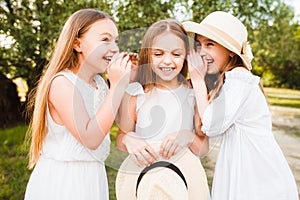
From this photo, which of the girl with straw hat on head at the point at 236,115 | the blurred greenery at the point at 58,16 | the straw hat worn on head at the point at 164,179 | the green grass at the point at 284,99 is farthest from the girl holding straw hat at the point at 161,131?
the green grass at the point at 284,99

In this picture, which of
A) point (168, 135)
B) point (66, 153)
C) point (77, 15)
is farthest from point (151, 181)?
point (77, 15)

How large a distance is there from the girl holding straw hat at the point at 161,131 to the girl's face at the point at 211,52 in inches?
5.9

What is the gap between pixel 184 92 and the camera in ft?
6.84

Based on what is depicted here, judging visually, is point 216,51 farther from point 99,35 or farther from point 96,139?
point 96,139

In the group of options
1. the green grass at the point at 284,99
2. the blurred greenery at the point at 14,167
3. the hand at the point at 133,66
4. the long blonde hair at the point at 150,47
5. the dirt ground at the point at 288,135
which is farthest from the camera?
the green grass at the point at 284,99

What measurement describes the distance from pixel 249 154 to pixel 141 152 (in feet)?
2.01

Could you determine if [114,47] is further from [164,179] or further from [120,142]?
[164,179]

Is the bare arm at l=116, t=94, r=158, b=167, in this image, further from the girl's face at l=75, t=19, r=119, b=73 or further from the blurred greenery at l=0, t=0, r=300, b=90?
the blurred greenery at l=0, t=0, r=300, b=90

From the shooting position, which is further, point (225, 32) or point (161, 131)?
point (225, 32)

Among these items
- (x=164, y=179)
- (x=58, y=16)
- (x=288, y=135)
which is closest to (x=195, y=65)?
(x=164, y=179)

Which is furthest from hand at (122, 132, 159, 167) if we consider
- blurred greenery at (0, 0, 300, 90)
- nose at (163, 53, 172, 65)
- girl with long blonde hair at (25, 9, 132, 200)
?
blurred greenery at (0, 0, 300, 90)

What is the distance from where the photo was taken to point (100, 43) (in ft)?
6.35

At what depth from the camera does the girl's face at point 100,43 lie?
1.93 m

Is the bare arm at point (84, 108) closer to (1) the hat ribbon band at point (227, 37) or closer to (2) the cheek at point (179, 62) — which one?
(2) the cheek at point (179, 62)
